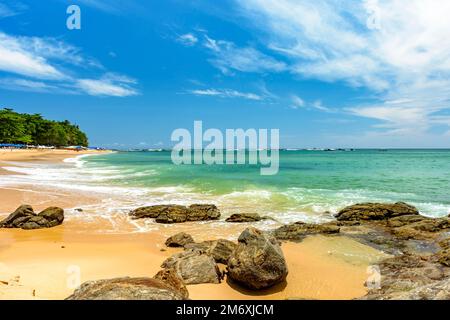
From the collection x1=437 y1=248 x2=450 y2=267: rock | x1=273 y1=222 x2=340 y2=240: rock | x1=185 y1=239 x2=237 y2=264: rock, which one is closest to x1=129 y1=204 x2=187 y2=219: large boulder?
x1=273 y1=222 x2=340 y2=240: rock

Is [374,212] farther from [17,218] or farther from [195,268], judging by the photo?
[17,218]

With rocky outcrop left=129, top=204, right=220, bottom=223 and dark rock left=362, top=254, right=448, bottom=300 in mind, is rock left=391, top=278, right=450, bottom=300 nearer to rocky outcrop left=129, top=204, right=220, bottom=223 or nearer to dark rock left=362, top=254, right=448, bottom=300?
dark rock left=362, top=254, right=448, bottom=300

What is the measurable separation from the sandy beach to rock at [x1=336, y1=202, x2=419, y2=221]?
3.75 m

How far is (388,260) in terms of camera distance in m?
9.09

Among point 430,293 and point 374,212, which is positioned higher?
point 430,293

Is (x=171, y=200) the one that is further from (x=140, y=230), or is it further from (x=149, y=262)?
(x=149, y=262)

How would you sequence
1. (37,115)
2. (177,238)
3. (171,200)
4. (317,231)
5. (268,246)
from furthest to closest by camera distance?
(37,115) < (171,200) < (317,231) < (177,238) < (268,246)

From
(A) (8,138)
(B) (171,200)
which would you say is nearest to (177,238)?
(B) (171,200)

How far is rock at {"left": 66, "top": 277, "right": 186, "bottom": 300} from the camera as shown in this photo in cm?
436

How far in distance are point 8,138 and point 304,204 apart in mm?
98421

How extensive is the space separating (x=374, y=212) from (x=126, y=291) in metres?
13.8

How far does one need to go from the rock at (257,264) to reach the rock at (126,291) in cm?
254

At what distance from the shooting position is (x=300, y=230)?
39.8 feet

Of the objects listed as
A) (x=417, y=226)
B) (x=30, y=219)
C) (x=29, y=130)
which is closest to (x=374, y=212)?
(x=417, y=226)
